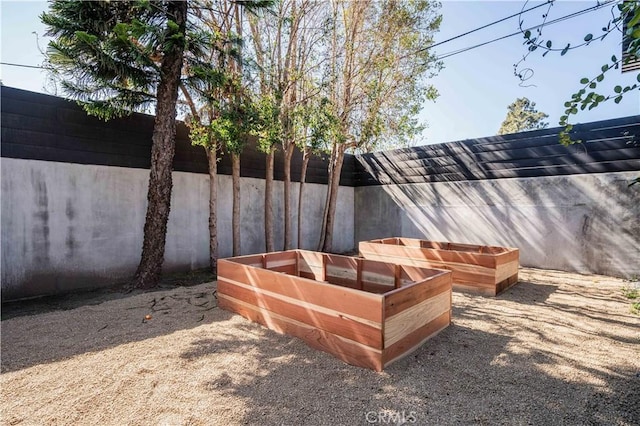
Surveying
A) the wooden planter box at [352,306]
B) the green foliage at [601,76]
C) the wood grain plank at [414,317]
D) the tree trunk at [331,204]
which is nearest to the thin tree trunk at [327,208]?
the tree trunk at [331,204]

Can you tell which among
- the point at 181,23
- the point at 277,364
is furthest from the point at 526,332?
the point at 181,23

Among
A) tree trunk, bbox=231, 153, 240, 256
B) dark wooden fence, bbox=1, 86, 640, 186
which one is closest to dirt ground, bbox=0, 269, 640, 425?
dark wooden fence, bbox=1, 86, 640, 186

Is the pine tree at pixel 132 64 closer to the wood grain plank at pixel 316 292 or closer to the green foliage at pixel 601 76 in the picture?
the wood grain plank at pixel 316 292

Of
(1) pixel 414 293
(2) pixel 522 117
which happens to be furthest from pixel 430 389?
(2) pixel 522 117

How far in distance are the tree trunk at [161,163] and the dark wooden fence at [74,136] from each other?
0.93 metres

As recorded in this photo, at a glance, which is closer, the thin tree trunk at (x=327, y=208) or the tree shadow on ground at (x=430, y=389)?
the tree shadow on ground at (x=430, y=389)

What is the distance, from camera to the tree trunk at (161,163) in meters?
4.89

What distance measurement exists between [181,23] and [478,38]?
6.32m

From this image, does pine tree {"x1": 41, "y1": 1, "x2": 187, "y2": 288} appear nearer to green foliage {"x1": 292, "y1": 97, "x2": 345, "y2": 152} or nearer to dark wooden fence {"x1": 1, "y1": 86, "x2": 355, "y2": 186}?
dark wooden fence {"x1": 1, "y1": 86, "x2": 355, "y2": 186}

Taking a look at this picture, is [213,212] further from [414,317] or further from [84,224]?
[414,317]

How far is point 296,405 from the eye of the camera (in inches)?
80.8

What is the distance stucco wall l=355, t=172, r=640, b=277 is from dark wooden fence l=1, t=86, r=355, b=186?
5516 mm

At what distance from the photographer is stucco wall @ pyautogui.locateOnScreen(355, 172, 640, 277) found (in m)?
5.88

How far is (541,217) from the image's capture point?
6.71 m
